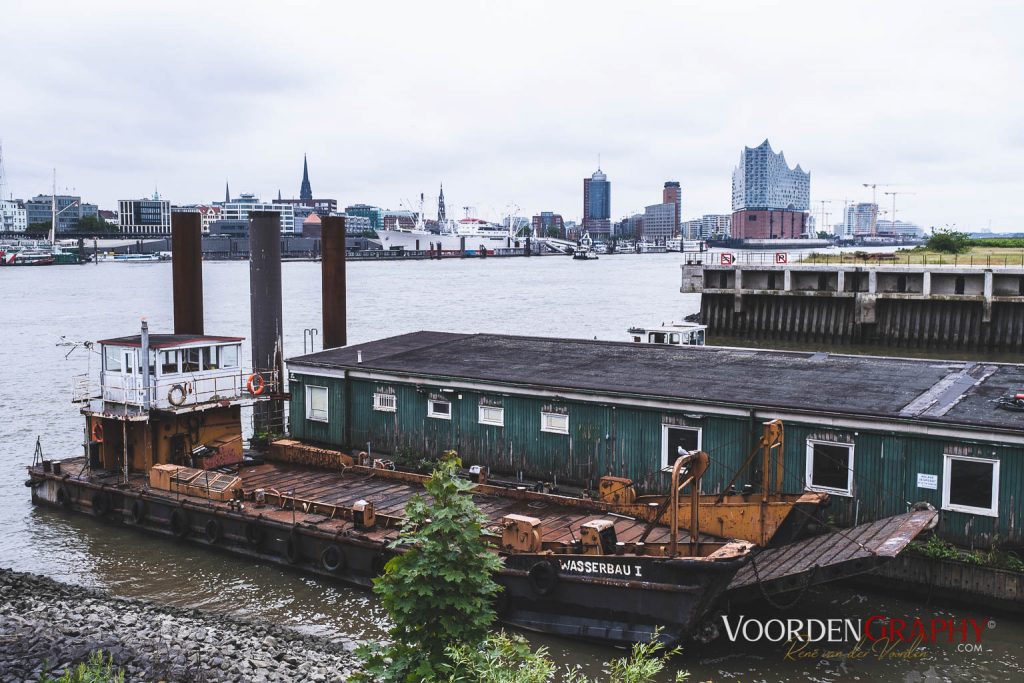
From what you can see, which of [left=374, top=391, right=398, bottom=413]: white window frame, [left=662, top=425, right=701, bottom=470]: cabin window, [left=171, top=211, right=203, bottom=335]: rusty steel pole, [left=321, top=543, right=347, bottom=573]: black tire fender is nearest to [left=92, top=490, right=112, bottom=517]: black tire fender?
[left=374, top=391, right=398, bottom=413]: white window frame

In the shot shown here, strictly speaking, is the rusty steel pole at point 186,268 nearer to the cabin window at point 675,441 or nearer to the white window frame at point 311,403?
the white window frame at point 311,403

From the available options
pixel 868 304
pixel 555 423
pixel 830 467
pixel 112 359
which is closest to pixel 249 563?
pixel 112 359

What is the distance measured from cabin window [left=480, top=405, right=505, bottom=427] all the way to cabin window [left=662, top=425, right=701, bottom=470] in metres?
4.56

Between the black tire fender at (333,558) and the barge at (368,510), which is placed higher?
the barge at (368,510)

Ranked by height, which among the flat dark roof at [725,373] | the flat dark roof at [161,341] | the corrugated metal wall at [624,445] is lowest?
the corrugated metal wall at [624,445]

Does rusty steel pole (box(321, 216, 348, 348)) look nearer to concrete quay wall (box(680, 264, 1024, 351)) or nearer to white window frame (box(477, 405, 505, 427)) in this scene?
white window frame (box(477, 405, 505, 427))

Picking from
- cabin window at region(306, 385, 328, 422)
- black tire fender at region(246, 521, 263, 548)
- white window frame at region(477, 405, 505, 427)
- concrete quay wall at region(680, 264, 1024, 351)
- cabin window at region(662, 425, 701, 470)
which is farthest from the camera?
concrete quay wall at region(680, 264, 1024, 351)

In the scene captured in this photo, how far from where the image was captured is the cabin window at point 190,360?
24.9 meters

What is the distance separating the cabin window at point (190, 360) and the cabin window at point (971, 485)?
18648 mm

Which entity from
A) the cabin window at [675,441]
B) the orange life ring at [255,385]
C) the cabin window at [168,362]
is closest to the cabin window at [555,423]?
the cabin window at [675,441]

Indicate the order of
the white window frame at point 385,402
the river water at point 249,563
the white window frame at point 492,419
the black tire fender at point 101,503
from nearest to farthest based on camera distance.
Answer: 1. the river water at point 249,563
2. the white window frame at point 492,419
3. the black tire fender at point 101,503
4. the white window frame at point 385,402

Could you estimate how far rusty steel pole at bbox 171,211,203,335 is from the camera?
32.9 meters

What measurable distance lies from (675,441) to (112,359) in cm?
1497

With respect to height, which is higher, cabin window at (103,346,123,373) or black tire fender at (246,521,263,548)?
cabin window at (103,346,123,373)
